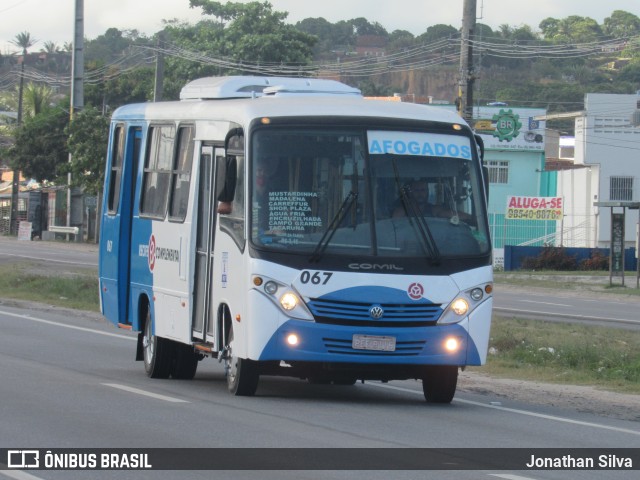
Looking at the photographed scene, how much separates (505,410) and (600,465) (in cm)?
348

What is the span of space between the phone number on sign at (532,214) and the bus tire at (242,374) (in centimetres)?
4772

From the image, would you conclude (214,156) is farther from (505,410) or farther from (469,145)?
(505,410)

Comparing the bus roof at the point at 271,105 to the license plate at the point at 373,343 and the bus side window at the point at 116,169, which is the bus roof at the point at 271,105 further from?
the license plate at the point at 373,343

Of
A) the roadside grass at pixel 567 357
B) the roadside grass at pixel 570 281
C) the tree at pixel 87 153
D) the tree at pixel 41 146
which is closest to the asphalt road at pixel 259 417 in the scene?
the roadside grass at pixel 567 357

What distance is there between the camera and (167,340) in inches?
601

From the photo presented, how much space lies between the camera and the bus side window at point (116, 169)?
664 inches

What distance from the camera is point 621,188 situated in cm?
6538

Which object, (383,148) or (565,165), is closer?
(383,148)

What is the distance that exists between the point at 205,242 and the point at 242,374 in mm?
1723

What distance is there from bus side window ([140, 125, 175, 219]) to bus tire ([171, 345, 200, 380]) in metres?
1.60

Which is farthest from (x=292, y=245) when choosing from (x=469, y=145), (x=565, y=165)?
(x=565, y=165)

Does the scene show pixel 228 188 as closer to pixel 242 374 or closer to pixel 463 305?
pixel 242 374

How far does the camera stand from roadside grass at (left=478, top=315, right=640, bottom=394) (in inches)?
674
